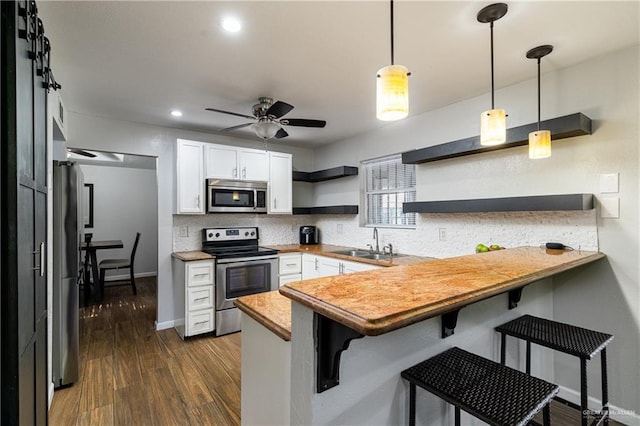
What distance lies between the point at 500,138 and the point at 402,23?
33.1 inches

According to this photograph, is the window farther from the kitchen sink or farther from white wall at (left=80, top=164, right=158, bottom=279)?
white wall at (left=80, top=164, right=158, bottom=279)

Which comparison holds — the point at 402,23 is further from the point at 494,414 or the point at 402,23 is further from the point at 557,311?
the point at 557,311

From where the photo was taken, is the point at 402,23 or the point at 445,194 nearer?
the point at 402,23

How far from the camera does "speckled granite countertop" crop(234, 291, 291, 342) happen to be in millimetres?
1234

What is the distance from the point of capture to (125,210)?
20.7 ft

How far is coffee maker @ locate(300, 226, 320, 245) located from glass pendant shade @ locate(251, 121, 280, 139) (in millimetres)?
2088

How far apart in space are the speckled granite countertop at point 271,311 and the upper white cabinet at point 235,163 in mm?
2469

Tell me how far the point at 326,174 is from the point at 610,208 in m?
3.05

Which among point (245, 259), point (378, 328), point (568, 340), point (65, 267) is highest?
point (378, 328)

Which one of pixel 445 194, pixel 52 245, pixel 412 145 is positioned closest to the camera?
pixel 52 245

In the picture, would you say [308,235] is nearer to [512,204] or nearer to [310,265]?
[310,265]

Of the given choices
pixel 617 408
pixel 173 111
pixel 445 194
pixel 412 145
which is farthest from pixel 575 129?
pixel 173 111

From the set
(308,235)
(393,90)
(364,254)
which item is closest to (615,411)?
(364,254)

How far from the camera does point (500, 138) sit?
167 cm
